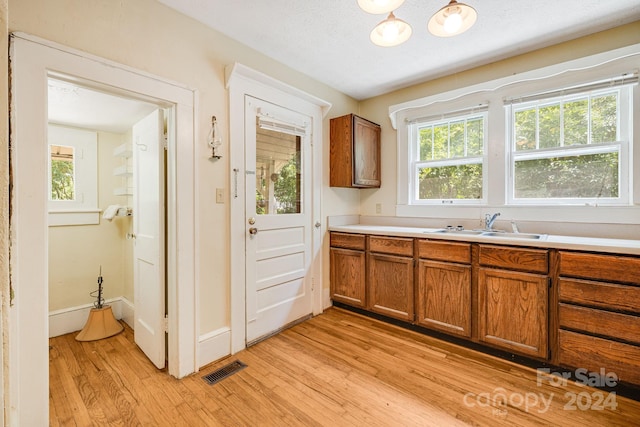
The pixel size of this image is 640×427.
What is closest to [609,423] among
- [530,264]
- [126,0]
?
[530,264]

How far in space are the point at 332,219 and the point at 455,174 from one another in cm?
139

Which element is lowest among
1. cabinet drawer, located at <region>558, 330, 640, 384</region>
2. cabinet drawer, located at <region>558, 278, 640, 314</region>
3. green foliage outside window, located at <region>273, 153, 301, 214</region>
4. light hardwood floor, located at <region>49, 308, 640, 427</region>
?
light hardwood floor, located at <region>49, 308, 640, 427</region>

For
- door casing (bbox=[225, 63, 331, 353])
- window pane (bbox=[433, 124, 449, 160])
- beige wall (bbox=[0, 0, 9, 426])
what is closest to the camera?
beige wall (bbox=[0, 0, 9, 426])

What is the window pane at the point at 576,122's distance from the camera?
237cm

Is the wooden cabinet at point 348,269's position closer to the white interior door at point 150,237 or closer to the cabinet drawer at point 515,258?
the cabinet drawer at point 515,258

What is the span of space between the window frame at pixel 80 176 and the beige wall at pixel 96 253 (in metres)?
0.05

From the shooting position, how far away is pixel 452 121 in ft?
9.92

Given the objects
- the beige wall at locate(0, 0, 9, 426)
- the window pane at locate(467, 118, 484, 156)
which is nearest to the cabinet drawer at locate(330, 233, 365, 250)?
the window pane at locate(467, 118, 484, 156)

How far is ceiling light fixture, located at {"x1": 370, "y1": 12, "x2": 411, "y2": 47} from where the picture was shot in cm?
160

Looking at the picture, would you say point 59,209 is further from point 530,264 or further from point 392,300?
point 530,264

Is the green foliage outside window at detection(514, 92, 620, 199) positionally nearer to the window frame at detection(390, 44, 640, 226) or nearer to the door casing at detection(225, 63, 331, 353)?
the window frame at detection(390, 44, 640, 226)

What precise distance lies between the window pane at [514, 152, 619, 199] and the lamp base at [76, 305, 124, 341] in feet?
12.9

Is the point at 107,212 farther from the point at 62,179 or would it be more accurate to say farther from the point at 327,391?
the point at 327,391

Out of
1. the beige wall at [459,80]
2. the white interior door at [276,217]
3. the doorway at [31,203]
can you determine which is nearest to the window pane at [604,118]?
the beige wall at [459,80]
